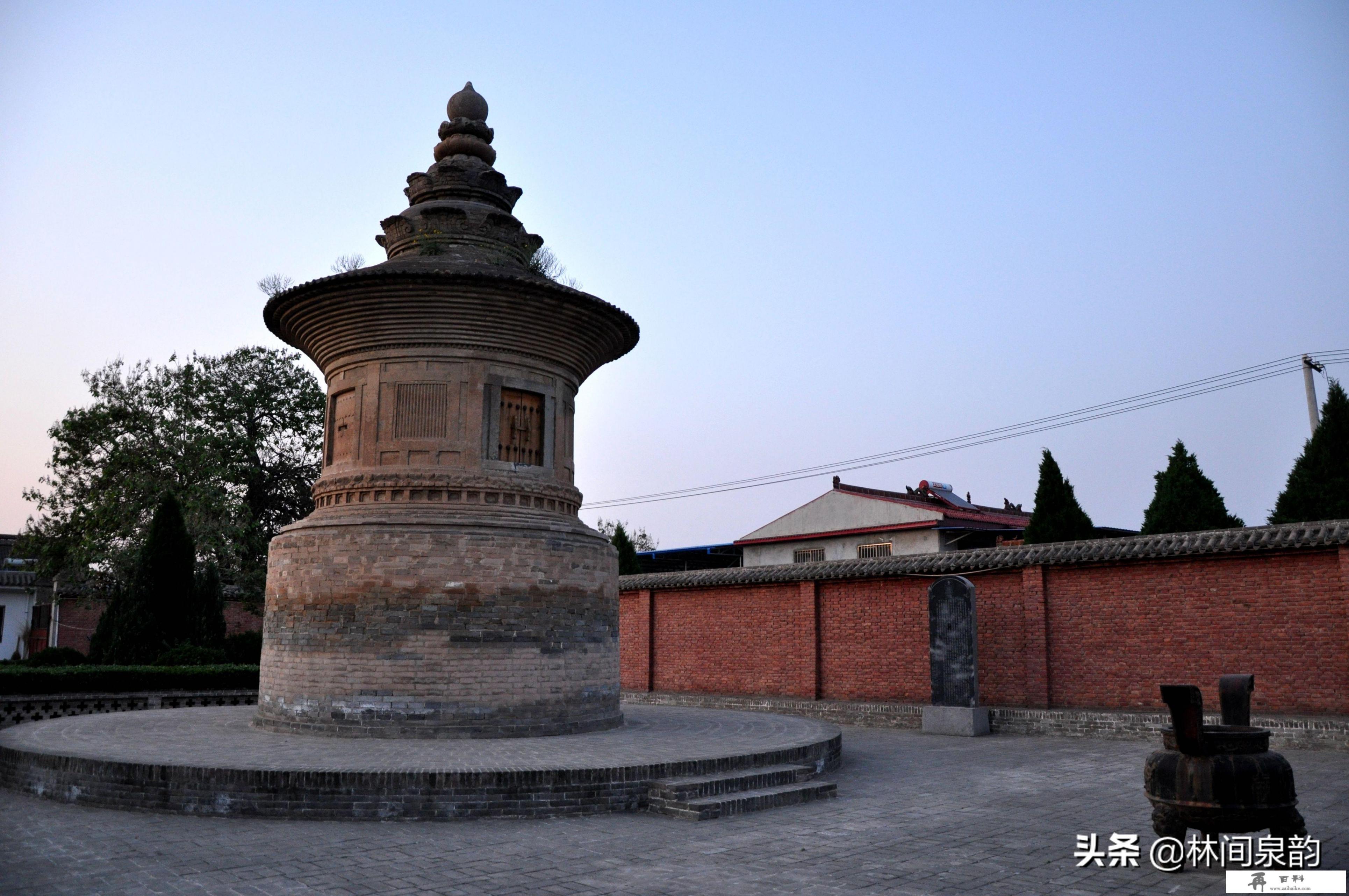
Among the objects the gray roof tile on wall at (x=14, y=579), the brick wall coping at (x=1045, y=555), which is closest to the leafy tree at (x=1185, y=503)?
the brick wall coping at (x=1045, y=555)

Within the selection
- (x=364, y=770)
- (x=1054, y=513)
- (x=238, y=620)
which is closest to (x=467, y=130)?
(x=364, y=770)

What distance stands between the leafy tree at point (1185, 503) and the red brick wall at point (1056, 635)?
254 inches

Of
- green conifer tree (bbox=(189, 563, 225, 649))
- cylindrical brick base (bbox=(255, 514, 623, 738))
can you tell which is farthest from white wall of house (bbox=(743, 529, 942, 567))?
cylindrical brick base (bbox=(255, 514, 623, 738))

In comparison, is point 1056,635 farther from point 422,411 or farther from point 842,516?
point 842,516

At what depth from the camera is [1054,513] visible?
22.5m

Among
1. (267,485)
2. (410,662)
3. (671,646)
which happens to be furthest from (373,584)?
(267,485)

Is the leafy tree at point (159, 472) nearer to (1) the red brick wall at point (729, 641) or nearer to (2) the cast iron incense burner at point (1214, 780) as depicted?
(1) the red brick wall at point (729, 641)

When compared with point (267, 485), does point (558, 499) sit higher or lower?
lower

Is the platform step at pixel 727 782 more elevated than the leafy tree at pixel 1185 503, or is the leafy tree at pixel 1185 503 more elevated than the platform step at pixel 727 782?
the leafy tree at pixel 1185 503

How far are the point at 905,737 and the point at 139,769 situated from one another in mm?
10080

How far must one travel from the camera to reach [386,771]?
25.4ft

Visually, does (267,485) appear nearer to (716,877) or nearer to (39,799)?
(39,799)

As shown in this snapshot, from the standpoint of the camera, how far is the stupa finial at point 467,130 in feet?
43.8

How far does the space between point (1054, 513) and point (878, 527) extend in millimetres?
8880
